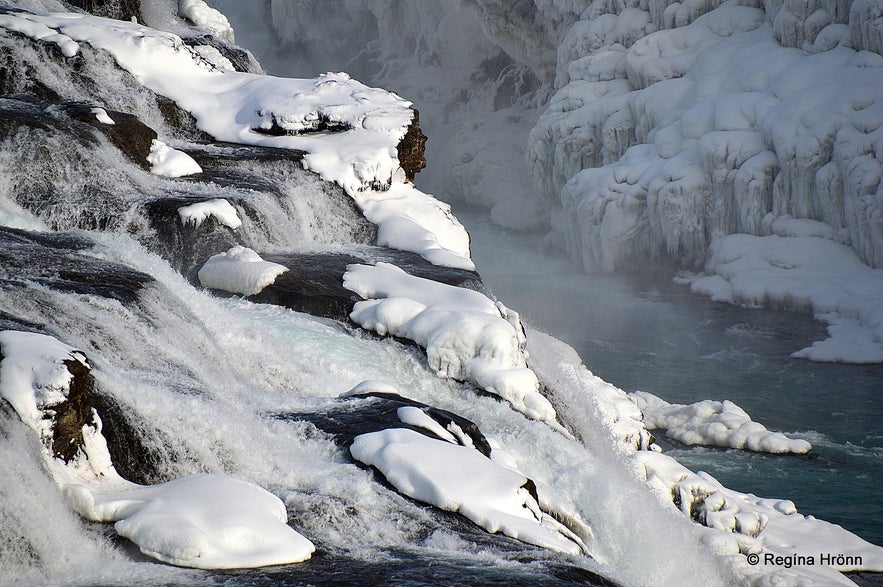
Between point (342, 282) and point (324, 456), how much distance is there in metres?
3.26

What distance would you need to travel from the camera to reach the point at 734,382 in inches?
543

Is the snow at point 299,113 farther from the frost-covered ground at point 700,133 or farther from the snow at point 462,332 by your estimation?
the frost-covered ground at point 700,133

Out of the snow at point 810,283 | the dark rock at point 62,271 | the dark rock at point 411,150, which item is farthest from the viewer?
the snow at point 810,283

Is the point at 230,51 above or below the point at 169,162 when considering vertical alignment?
above

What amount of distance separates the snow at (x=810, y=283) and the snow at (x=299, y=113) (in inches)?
285

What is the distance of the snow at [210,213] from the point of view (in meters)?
8.44

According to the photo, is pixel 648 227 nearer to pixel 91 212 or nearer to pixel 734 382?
pixel 734 382

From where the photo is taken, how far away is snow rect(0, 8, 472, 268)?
10914 millimetres

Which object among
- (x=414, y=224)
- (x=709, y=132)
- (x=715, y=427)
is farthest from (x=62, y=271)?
(x=709, y=132)

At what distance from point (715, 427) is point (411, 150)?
5139 millimetres

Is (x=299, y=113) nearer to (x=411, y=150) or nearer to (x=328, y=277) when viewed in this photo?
(x=411, y=150)

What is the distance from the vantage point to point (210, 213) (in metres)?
8.54

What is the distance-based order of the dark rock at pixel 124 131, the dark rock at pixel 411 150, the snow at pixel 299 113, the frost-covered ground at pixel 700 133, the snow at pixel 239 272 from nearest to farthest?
1. the snow at pixel 239 272
2. the dark rock at pixel 124 131
3. the snow at pixel 299 113
4. the dark rock at pixel 411 150
5. the frost-covered ground at pixel 700 133

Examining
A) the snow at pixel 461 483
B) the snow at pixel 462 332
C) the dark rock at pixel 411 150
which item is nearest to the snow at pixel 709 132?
the dark rock at pixel 411 150
